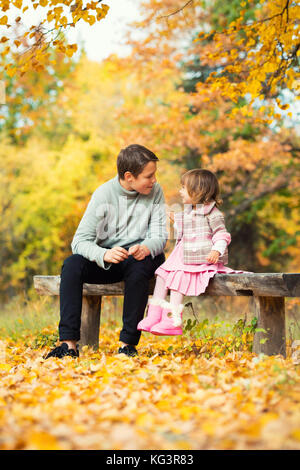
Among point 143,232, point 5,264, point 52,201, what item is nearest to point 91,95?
point 52,201

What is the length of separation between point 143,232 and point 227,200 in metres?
6.26

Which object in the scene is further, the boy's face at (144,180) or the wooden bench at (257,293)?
the boy's face at (144,180)

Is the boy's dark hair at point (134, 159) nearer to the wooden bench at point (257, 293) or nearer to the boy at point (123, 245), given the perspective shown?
the boy at point (123, 245)

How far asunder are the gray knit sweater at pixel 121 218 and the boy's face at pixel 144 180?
0.08 meters

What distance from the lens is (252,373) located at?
7.87ft

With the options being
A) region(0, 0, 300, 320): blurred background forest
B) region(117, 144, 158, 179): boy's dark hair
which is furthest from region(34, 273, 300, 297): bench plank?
region(0, 0, 300, 320): blurred background forest

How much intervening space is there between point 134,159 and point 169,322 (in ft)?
3.65

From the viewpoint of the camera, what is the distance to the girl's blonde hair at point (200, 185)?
11.5 ft

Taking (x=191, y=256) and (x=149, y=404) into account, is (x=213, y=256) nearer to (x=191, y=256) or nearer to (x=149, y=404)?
(x=191, y=256)

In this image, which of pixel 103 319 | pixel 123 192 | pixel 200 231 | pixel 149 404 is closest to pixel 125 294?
pixel 200 231

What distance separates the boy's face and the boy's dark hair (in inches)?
1.0

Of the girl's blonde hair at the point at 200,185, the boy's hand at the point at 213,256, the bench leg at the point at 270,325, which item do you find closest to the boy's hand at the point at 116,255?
the boy's hand at the point at 213,256

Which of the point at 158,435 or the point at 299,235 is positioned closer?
the point at 158,435

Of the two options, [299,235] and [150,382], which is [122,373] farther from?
[299,235]
